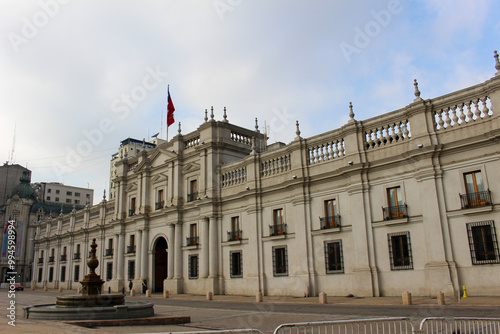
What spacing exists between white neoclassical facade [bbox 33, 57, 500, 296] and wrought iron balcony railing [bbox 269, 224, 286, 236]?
0.72ft

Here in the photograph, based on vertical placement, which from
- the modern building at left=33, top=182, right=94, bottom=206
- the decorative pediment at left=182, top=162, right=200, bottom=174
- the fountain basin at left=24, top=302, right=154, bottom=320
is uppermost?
the modern building at left=33, top=182, right=94, bottom=206

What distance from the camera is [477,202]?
20812 millimetres

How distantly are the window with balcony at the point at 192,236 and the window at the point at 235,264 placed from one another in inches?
169

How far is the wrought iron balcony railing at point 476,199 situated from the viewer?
67.2 feet

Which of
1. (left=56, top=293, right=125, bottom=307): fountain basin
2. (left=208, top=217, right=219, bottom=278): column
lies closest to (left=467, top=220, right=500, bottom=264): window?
(left=56, top=293, right=125, bottom=307): fountain basin

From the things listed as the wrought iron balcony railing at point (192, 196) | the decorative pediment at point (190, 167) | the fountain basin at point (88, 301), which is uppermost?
the decorative pediment at point (190, 167)

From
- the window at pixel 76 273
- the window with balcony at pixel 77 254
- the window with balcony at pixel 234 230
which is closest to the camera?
the window with balcony at pixel 234 230

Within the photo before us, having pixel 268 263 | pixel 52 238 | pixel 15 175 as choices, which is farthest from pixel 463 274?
pixel 15 175

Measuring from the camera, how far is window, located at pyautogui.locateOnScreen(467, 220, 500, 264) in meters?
19.9

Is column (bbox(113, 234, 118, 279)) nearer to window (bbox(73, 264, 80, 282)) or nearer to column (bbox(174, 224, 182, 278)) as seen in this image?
column (bbox(174, 224, 182, 278))

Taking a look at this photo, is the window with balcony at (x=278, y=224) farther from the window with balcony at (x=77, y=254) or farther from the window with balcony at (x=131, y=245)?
the window with balcony at (x=77, y=254)

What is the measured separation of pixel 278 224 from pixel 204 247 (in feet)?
25.2

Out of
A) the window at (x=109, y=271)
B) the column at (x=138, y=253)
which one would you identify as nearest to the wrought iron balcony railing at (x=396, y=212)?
the column at (x=138, y=253)

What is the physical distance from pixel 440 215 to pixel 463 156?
128 inches
